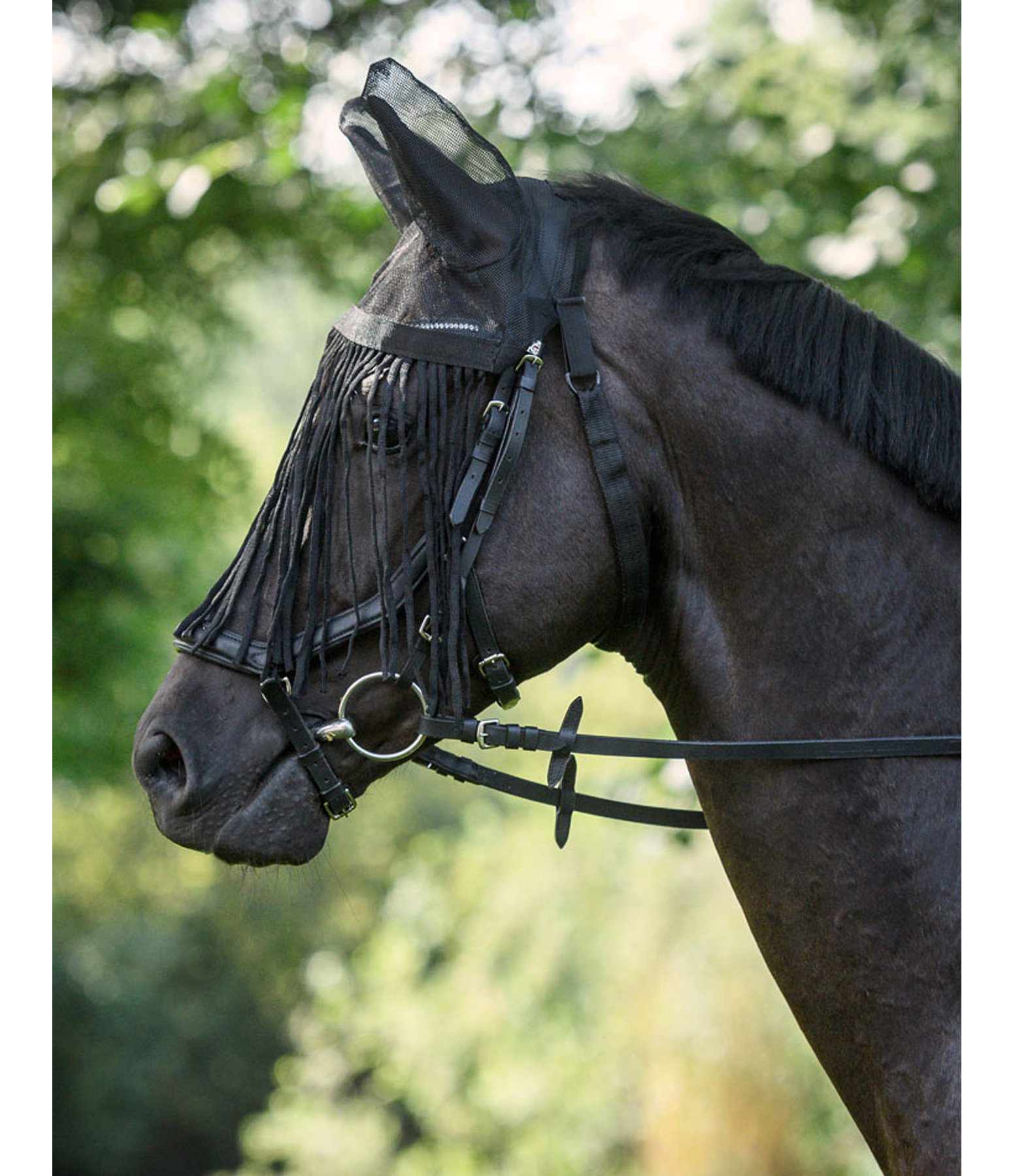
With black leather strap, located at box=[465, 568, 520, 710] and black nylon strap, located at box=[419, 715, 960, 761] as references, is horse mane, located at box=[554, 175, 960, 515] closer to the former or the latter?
black nylon strap, located at box=[419, 715, 960, 761]

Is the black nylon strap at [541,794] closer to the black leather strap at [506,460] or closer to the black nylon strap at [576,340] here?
the black leather strap at [506,460]

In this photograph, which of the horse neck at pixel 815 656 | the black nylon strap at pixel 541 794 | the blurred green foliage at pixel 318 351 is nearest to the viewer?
the horse neck at pixel 815 656

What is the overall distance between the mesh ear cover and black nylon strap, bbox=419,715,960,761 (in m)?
0.58

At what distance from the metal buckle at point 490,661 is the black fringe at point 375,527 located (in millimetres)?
27

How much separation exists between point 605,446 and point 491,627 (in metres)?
0.33

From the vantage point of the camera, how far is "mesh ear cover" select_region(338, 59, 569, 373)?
1744mm

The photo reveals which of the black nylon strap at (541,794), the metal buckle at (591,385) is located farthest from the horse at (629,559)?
the black nylon strap at (541,794)

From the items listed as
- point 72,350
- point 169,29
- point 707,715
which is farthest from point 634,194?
point 72,350

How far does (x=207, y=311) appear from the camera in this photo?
309 inches

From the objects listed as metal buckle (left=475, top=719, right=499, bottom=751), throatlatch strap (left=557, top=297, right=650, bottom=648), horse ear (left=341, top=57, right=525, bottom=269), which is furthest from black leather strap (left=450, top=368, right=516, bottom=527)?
metal buckle (left=475, top=719, right=499, bottom=751)

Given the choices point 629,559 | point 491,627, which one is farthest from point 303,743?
point 629,559

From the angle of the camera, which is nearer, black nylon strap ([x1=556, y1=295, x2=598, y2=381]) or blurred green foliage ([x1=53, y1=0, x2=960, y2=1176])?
black nylon strap ([x1=556, y1=295, x2=598, y2=381])

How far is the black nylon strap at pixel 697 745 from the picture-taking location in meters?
1.71

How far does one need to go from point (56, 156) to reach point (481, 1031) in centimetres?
841
